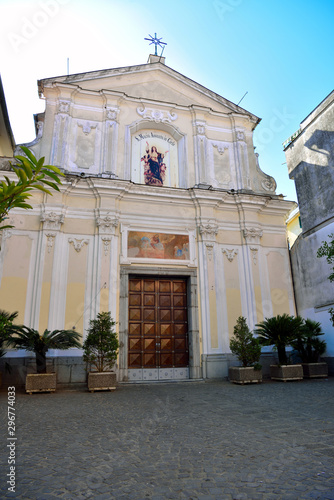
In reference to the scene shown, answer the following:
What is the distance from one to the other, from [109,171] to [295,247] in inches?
314

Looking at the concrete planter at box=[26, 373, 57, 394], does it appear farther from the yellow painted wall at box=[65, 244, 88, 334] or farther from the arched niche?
the arched niche

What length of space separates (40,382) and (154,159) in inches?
363

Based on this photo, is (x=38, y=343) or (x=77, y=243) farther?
(x=77, y=243)

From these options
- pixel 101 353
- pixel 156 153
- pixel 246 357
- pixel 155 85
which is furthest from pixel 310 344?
pixel 155 85

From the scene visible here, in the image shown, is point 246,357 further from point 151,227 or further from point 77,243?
point 77,243

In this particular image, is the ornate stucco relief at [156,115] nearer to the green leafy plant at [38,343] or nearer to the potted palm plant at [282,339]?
the potted palm plant at [282,339]

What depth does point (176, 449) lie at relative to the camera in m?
3.95

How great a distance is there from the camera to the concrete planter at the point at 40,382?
8.75 metres

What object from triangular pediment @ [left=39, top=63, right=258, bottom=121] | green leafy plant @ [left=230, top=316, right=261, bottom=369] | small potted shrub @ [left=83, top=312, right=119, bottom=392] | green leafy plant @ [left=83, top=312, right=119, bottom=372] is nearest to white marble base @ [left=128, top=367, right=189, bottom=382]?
small potted shrub @ [left=83, top=312, right=119, bottom=392]

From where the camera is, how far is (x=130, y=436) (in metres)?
4.54

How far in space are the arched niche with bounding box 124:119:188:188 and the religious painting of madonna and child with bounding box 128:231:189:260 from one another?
7.89 feet

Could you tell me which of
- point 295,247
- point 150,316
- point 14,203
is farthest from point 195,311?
point 14,203

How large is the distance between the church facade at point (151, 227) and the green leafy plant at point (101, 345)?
4.09ft

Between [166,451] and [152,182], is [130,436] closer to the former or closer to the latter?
[166,451]
